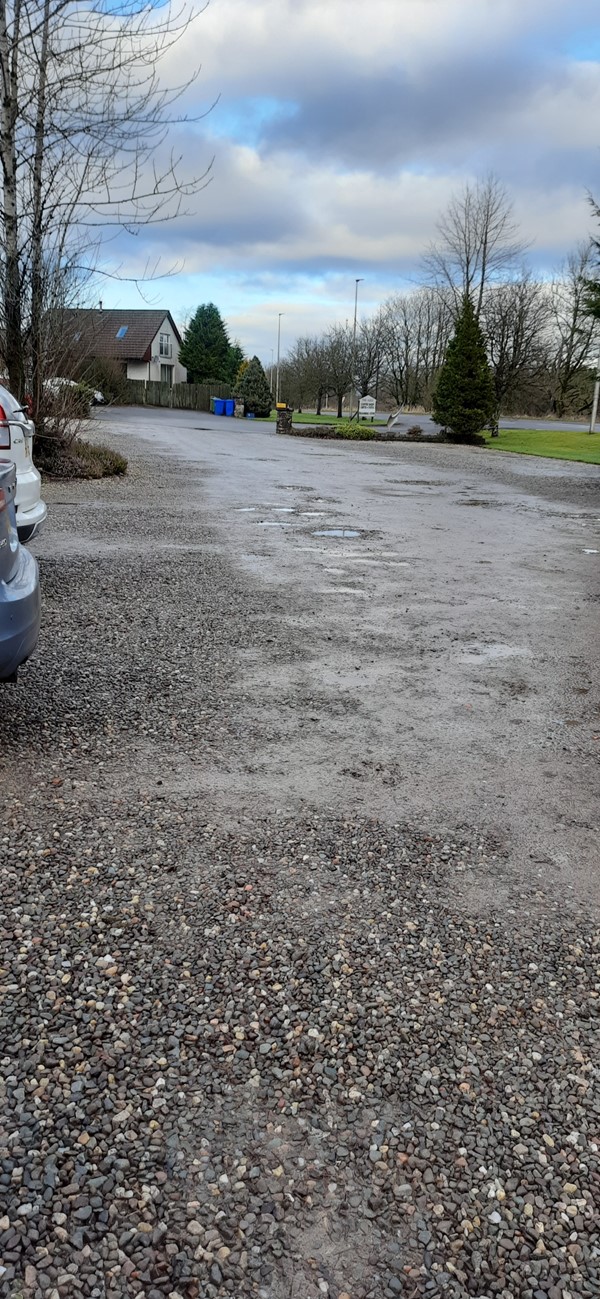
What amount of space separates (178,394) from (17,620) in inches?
2128

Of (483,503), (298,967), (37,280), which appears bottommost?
(298,967)

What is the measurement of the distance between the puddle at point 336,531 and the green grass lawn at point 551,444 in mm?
16611

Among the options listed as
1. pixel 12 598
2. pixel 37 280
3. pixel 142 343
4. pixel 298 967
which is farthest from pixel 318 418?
pixel 298 967

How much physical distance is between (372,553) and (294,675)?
449cm

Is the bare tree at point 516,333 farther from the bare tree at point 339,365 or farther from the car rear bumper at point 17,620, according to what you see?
the car rear bumper at point 17,620

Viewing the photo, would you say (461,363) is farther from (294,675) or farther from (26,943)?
(26,943)

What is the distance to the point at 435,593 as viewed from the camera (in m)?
7.39

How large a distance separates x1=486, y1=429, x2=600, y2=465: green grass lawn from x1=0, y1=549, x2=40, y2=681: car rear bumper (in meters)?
24.0

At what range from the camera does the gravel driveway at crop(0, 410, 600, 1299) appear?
1681 millimetres

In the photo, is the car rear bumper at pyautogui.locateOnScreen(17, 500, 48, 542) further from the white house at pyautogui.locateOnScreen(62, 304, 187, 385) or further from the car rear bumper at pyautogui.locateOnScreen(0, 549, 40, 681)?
the white house at pyautogui.locateOnScreen(62, 304, 187, 385)

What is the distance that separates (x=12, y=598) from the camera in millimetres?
3463

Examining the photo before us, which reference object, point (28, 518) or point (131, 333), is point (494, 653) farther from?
point (131, 333)

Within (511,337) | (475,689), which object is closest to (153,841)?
(475,689)

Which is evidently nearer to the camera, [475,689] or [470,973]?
[470,973]
